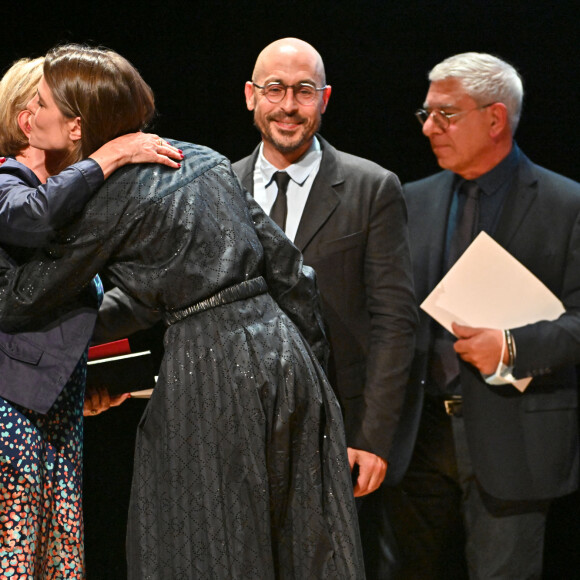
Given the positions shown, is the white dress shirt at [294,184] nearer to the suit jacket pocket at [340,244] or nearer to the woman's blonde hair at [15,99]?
the suit jacket pocket at [340,244]

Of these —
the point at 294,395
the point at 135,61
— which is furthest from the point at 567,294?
the point at 135,61

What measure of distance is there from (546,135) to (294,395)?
2034 mm

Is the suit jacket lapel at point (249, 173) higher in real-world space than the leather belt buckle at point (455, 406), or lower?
higher

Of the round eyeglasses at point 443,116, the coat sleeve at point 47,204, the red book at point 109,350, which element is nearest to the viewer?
the coat sleeve at point 47,204

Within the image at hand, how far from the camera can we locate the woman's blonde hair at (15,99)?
7.31 ft

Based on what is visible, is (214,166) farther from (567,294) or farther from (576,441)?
(576,441)

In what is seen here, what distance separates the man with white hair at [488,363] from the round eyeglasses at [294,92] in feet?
1.85

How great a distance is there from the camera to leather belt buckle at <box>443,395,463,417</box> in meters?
2.92

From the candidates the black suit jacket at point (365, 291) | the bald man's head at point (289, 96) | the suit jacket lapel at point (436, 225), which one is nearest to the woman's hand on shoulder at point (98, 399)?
the black suit jacket at point (365, 291)

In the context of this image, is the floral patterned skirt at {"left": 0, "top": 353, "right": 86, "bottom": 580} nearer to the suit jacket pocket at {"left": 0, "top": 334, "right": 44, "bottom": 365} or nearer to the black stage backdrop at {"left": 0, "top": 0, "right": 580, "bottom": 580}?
the suit jacket pocket at {"left": 0, "top": 334, "right": 44, "bottom": 365}

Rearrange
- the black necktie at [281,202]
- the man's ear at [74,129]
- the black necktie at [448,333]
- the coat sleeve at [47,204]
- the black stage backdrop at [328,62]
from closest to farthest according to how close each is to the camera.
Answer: the coat sleeve at [47,204] → the man's ear at [74,129] → the black necktie at [281,202] → the black necktie at [448,333] → the black stage backdrop at [328,62]

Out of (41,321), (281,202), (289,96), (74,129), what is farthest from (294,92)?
(41,321)

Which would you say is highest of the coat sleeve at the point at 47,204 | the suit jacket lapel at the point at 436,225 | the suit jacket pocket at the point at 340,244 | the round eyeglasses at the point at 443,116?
the coat sleeve at the point at 47,204

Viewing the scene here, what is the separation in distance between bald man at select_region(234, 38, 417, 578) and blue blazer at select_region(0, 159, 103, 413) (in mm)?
719
